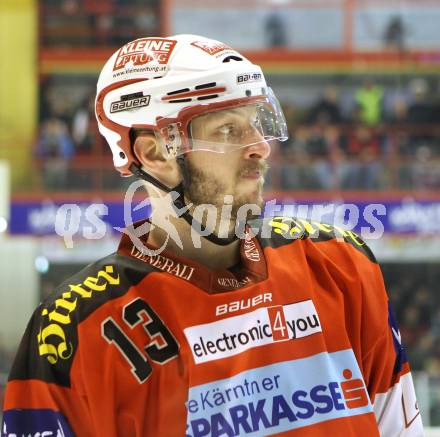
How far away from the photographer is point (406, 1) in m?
9.97

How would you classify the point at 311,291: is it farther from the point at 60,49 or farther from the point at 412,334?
the point at 60,49

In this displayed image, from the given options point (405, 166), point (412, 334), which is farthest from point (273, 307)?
point (405, 166)

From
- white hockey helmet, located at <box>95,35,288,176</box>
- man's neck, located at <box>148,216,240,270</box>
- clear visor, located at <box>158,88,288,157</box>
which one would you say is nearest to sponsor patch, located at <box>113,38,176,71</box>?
white hockey helmet, located at <box>95,35,288,176</box>

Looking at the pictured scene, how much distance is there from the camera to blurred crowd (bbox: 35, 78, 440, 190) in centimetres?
787

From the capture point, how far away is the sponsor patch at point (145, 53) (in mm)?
1547

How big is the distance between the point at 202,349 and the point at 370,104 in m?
7.93

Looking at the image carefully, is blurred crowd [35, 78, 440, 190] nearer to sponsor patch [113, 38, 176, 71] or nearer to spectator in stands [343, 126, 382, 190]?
spectator in stands [343, 126, 382, 190]

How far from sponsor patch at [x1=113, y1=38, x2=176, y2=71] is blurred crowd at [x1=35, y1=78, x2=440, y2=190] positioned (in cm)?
620

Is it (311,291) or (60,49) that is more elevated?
(311,291)

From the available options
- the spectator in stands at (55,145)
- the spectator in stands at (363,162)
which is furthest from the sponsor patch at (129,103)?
the spectator in stands at (55,145)

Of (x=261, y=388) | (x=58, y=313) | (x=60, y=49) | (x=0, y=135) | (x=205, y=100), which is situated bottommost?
(x=0, y=135)

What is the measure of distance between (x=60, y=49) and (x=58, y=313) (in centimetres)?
883

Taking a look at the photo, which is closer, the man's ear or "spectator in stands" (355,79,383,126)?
the man's ear

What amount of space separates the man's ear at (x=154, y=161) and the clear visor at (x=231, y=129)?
0.24 ft
